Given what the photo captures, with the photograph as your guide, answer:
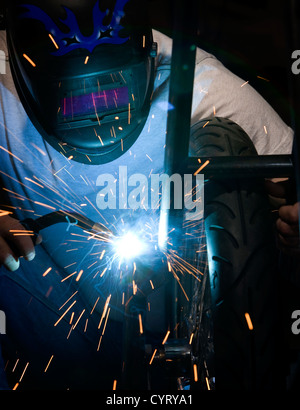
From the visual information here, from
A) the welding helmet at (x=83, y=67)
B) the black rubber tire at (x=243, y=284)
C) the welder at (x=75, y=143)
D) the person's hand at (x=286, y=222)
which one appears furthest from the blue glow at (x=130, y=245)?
the welding helmet at (x=83, y=67)

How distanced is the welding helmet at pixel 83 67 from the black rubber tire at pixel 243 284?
55 centimetres

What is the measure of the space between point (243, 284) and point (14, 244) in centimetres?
59

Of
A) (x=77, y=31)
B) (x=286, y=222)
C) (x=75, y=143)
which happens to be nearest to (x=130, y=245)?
(x=286, y=222)

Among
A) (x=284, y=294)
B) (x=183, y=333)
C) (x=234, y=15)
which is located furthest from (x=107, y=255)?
(x=234, y=15)

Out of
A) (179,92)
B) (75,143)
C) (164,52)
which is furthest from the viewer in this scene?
(164,52)

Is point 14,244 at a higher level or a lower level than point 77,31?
lower

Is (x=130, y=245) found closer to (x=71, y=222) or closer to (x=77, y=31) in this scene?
(x=71, y=222)

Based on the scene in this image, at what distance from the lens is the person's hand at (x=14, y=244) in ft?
2.74

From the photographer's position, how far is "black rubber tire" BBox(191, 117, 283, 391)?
2.25 feet

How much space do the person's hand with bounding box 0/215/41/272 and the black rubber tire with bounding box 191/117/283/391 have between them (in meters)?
0.45

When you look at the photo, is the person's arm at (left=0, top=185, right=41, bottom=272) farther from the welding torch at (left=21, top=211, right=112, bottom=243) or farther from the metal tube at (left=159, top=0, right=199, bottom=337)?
the metal tube at (left=159, top=0, right=199, bottom=337)

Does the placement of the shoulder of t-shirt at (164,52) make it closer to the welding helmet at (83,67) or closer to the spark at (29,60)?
the welding helmet at (83,67)

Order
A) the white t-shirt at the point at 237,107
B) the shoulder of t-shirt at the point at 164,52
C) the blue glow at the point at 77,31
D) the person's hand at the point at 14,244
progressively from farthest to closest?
the shoulder of t-shirt at the point at 164,52
the white t-shirt at the point at 237,107
the blue glow at the point at 77,31
the person's hand at the point at 14,244

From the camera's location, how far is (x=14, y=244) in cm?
88
